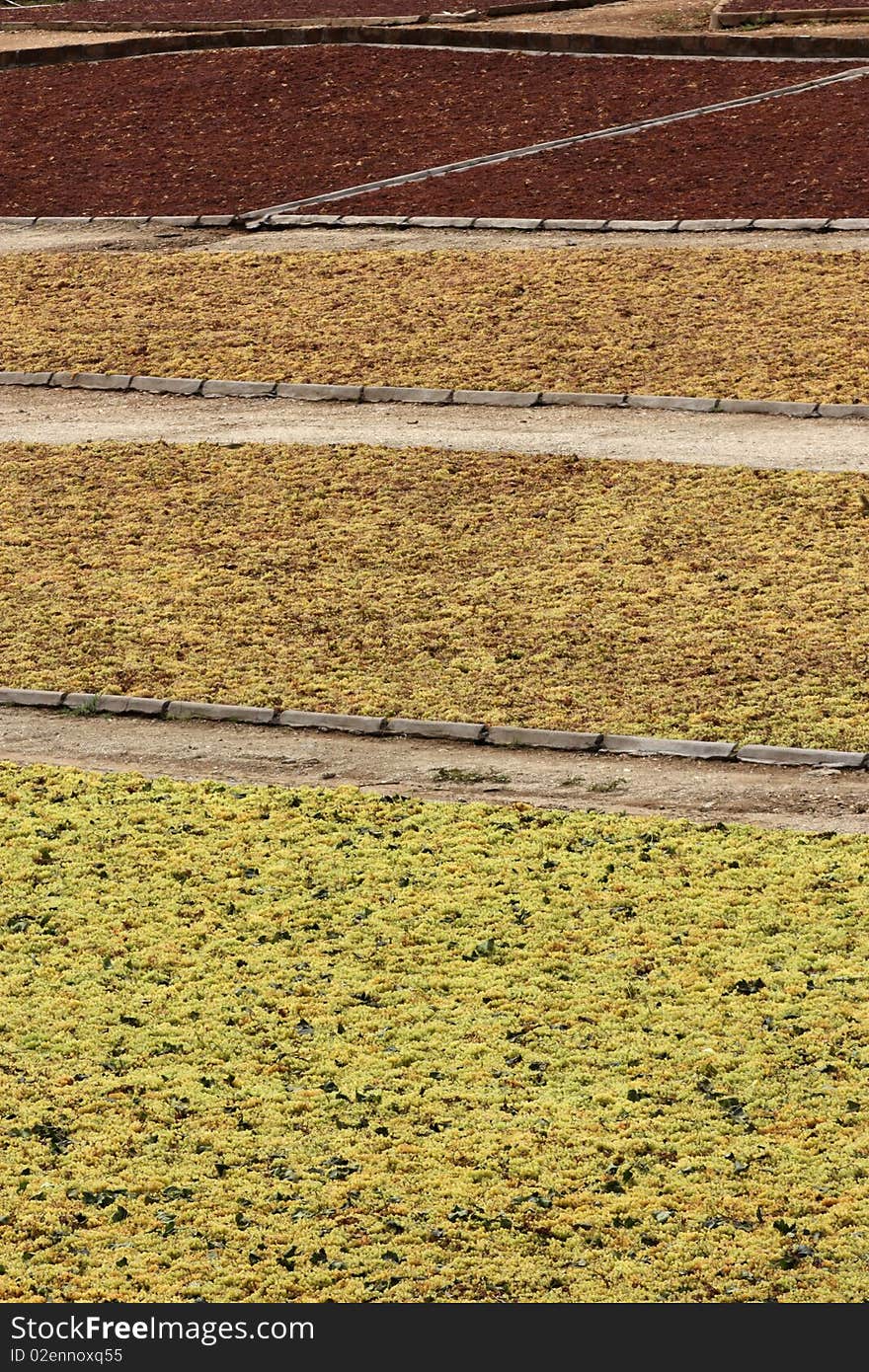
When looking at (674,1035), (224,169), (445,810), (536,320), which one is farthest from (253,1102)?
(224,169)

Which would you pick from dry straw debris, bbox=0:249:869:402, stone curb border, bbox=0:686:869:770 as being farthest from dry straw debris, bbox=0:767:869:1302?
dry straw debris, bbox=0:249:869:402

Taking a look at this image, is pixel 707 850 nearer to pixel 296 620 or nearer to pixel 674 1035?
pixel 674 1035

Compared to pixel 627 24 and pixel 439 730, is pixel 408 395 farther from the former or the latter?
pixel 627 24

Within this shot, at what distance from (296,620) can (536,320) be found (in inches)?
243

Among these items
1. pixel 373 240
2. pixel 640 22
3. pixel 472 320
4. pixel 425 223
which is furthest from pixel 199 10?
pixel 472 320

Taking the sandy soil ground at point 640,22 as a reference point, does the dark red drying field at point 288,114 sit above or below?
below

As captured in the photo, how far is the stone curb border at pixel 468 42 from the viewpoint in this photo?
2705 cm

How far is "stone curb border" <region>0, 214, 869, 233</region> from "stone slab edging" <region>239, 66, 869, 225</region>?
384 mm

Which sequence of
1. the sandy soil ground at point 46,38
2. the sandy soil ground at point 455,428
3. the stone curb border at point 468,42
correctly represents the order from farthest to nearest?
the sandy soil ground at point 46,38
the stone curb border at point 468,42
the sandy soil ground at point 455,428

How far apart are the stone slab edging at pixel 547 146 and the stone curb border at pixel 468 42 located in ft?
5.33

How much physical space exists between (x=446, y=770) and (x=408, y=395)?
21.9 feet

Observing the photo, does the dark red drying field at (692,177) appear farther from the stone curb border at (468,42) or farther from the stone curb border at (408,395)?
the stone curb border at (408,395)

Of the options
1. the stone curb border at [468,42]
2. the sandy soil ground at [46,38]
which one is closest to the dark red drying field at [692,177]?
the stone curb border at [468,42]

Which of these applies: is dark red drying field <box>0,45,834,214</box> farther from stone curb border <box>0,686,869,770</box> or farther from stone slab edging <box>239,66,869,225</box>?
stone curb border <box>0,686,869,770</box>
